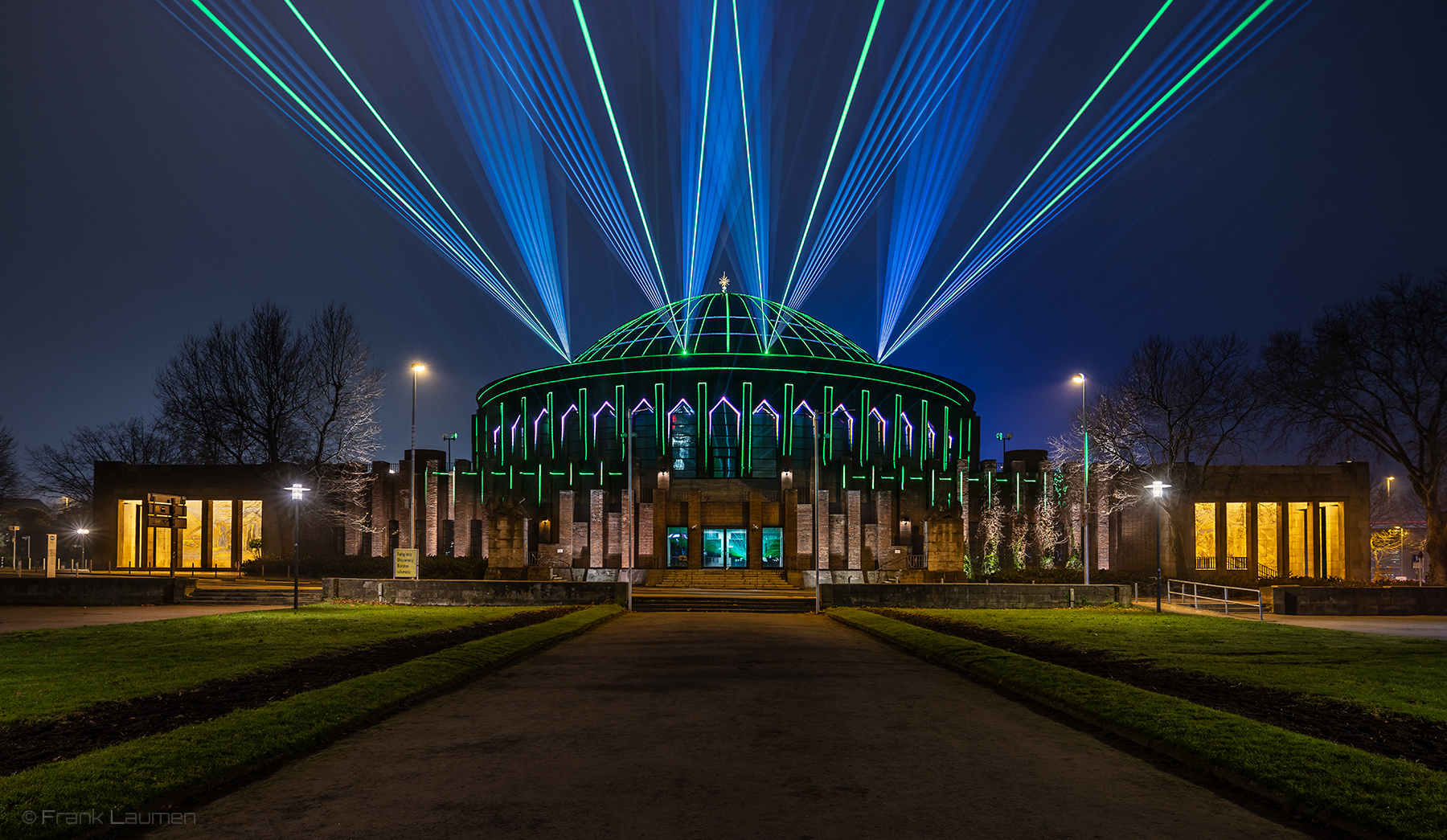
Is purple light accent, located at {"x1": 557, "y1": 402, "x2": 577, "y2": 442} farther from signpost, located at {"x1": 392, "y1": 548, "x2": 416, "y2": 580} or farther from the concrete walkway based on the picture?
the concrete walkway

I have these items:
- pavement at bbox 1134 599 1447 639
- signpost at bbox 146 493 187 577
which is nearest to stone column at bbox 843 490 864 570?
pavement at bbox 1134 599 1447 639

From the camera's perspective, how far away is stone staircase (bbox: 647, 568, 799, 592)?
41500mm

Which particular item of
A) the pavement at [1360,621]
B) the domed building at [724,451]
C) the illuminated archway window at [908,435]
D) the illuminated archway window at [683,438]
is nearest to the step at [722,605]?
the domed building at [724,451]

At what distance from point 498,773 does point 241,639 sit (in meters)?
14.4

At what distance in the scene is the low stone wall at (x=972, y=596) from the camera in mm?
31406

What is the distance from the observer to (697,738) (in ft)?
33.1

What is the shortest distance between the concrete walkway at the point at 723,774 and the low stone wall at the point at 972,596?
57.6 feet

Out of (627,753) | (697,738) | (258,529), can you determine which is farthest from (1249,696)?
(258,529)

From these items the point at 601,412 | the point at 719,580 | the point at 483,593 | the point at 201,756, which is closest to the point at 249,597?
the point at 483,593

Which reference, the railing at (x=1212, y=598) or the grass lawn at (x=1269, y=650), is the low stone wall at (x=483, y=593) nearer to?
the grass lawn at (x=1269, y=650)

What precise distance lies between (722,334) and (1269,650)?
45.7 metres

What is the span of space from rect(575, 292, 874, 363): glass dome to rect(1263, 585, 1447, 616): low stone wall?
3114 centimetres

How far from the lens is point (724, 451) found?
5678 centimetres

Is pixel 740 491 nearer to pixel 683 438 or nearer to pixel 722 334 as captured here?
pixel 683 438
